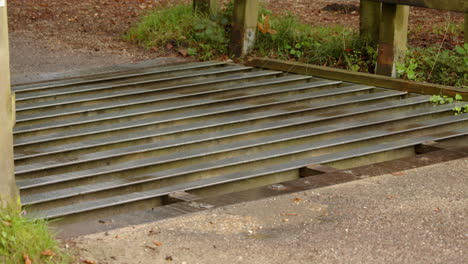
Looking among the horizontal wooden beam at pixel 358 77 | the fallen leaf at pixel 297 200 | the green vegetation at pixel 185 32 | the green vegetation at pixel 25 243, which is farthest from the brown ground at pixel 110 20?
the green vegetation at pixel 25 243

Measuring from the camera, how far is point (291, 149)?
5828 millimetres

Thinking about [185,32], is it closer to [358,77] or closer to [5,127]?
[358,77]

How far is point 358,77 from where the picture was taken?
25.5 ft

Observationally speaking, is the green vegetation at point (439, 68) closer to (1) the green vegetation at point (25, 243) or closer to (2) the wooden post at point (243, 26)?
(2) the wooden post at point (243, 26)

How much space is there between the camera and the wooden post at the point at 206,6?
30.6 ft

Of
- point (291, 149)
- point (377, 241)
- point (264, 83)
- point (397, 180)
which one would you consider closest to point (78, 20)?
point (264, 83)

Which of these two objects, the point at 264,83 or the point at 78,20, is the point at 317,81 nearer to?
the point at 264,83

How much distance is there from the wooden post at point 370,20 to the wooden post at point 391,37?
21.9 inches

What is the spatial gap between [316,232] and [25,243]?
4.50ft

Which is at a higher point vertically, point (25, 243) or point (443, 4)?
point (443, 4)

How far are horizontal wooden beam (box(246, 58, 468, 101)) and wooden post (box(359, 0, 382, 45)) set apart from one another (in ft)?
2.16

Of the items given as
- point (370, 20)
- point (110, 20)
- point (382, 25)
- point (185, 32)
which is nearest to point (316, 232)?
point (382, 25)

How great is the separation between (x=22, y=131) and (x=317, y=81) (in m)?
2.80

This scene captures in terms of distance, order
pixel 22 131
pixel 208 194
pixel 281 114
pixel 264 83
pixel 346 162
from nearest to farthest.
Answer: pixel 208 194
pixel 346 162
pixel 22 131
pixel 281 114
pixel 264 83
